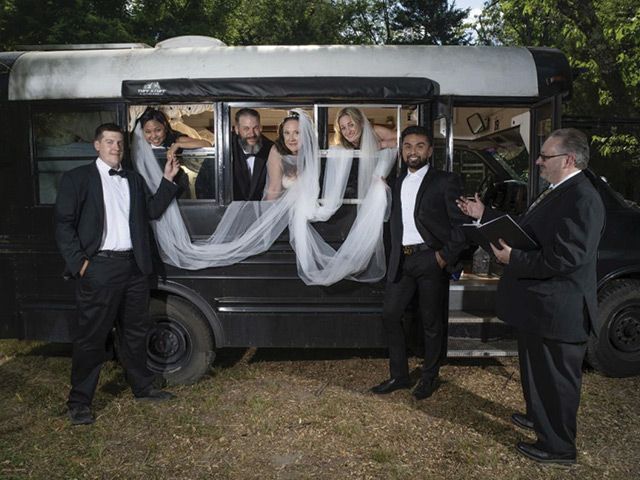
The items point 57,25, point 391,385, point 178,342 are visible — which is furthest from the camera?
point 57,25

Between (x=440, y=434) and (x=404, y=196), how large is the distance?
175 centimetres

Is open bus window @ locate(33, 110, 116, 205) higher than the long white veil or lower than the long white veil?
higher

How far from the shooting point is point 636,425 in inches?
162

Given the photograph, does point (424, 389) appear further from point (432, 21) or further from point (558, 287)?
point (432, 21)

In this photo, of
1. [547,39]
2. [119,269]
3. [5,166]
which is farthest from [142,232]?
[547,39]

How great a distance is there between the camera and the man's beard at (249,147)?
470 centimetres

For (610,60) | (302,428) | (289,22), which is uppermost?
(289,22)

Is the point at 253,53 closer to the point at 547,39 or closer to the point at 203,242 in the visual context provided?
the point at 203,242

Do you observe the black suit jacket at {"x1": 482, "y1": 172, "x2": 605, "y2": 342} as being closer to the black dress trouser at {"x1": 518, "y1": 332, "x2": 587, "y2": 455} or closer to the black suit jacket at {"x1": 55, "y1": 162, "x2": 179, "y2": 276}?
the black dress trouser at {"x1": 518, "y1": 332, "x2": 587, "y2": 455}

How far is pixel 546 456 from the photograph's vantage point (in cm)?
348

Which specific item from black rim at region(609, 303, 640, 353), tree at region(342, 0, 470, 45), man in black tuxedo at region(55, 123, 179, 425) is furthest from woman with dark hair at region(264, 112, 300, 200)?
tree at region(342, 0, 470, 45)

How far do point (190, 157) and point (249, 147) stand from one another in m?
0.49

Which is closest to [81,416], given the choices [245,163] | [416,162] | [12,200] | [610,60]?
[12,200]

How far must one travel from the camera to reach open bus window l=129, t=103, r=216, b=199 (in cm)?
462
